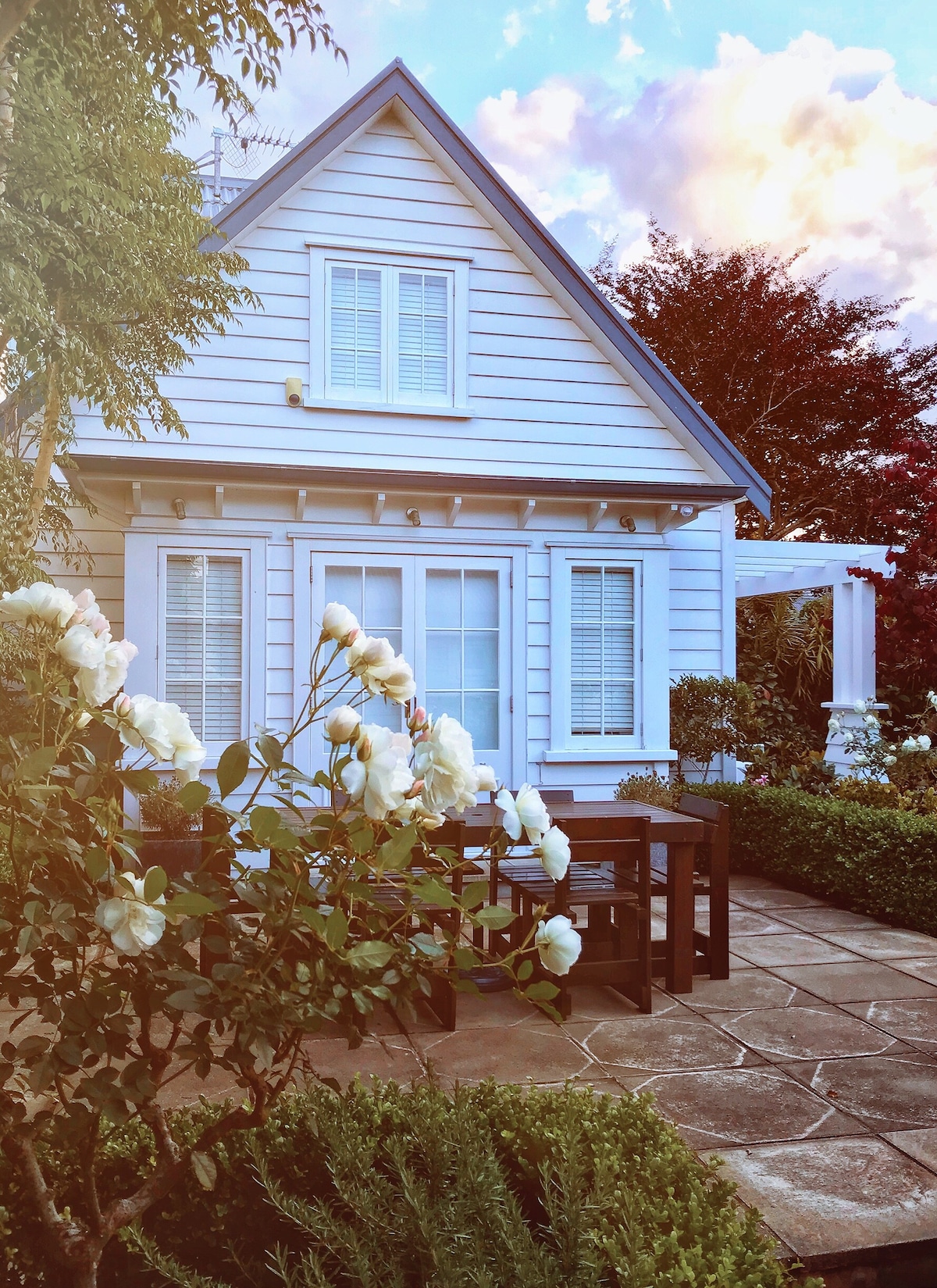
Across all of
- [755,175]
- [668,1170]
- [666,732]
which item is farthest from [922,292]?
[668,1170]

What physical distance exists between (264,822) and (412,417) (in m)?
6.47

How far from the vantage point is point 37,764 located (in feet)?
4.41

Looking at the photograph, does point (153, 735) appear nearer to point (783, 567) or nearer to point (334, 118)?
point (334, 118)

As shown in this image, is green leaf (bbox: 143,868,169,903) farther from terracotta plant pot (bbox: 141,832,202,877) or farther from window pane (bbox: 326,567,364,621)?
window pane (bbox: 326,567,364,621)

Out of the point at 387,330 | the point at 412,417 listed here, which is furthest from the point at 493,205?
the point at 412,417

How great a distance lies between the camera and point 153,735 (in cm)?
145

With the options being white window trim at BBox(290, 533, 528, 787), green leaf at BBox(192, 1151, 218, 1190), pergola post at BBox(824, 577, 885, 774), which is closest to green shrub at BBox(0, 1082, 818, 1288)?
green leaf at BBox(192, 1151, 218, 1190)

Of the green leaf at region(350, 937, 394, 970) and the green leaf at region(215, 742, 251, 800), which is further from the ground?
the green leaf at region(215, 742, 251, 800)

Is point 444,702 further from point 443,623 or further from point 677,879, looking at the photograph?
point 677,879

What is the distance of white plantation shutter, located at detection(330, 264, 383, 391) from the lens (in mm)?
7426

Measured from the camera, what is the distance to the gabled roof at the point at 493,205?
23.1 feet

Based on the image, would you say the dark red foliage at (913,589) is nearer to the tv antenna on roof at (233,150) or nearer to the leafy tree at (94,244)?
the leafy tree at (94,244)

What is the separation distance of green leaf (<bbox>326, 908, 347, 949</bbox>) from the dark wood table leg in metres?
3.60

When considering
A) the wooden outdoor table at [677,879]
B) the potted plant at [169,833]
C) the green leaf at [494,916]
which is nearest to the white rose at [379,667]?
the green leaf at [494,916]
